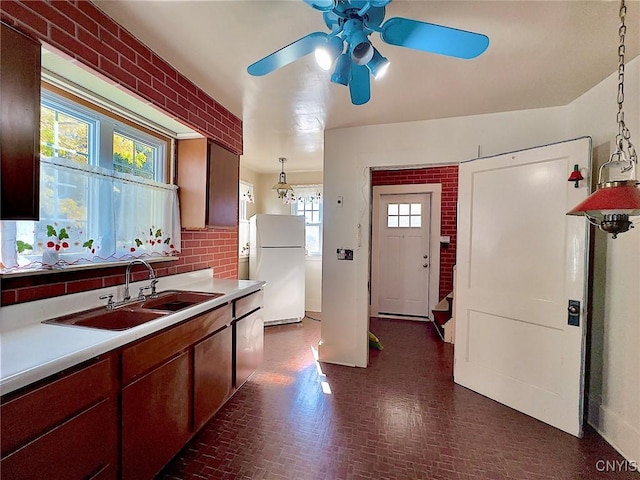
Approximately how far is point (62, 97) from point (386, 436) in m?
2.75

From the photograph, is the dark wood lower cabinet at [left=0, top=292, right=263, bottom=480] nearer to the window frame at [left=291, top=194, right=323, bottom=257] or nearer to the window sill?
Answer: the window sill

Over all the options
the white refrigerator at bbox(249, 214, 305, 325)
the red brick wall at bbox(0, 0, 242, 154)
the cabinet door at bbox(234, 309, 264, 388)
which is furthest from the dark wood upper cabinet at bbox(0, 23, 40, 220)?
the white refrigerator at bbox(249, 214, 305, 325)

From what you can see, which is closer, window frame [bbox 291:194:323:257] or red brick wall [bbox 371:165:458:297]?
red brick wall [bbox 371:165:458:297]

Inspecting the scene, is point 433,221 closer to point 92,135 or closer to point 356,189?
point 356,189

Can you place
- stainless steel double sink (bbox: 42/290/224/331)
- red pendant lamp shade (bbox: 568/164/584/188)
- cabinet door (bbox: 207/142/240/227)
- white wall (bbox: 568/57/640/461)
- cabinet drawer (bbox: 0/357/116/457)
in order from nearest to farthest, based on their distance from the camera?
1. cabinet drawer (bbox: 0/357/116/457)
2. stainless steel double sink (bbox: 42/290/224/331)
3. white wall (bbox: 568/57/640/461)
4. red pendant lamp shade (bbox: 568/164/584/188)
5. cabinet door (bbox: 207/142/240/227)

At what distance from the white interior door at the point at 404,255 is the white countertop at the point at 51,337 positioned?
3383mm

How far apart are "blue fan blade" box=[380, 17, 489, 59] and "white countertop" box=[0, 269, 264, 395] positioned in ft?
5.40

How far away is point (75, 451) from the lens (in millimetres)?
1107

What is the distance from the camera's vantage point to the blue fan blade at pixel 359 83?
1.43m

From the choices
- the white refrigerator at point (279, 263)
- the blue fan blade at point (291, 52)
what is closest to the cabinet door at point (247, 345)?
the white refrigerator at point (279, 263)

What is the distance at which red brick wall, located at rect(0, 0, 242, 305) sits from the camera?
1.28 metres

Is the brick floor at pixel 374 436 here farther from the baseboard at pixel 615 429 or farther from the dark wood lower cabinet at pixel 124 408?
the dark wood lower cabinet at pixel 124 408

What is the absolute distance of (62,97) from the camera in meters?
1.61

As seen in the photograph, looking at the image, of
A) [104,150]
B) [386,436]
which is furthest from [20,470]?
[386,436]
